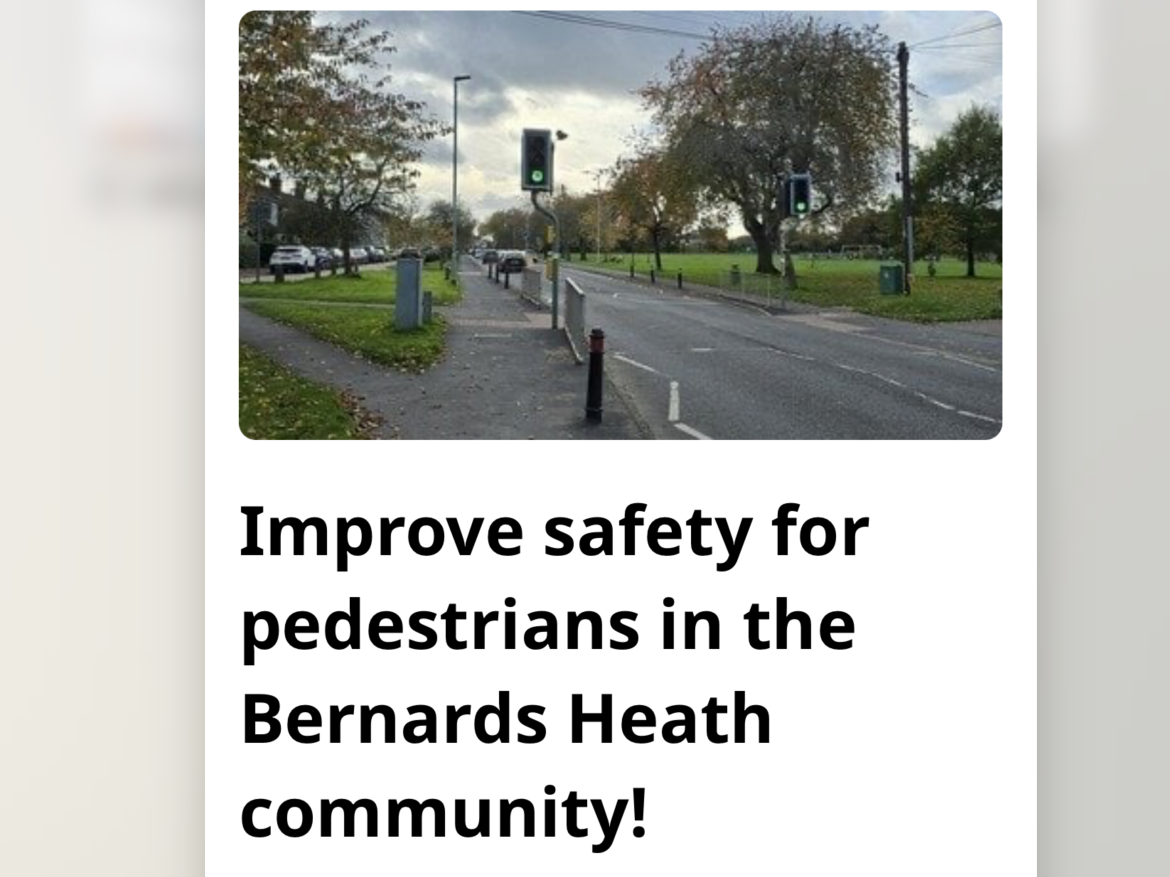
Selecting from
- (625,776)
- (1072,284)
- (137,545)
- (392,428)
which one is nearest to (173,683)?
(137,545)

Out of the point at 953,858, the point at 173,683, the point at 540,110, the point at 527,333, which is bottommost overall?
the point at 953,858

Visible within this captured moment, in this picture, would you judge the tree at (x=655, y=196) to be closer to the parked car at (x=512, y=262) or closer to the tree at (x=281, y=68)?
the parked car at (x=512, y=262)

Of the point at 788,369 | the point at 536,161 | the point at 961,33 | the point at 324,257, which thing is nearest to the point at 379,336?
the point at 324,257

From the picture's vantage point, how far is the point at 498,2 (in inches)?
120

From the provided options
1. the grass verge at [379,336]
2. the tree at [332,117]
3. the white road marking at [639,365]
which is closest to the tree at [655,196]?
the white road marking at [639,365]

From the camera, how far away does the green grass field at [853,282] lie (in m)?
3.13

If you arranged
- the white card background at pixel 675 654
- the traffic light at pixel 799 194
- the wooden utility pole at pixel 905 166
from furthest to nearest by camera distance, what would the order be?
the traffic light at pixel 799 194 → the wooden utility pole at pixel 905 166 → the white card background at pixel 675 654

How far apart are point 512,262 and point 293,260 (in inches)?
25.4

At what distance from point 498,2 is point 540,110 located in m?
0.32

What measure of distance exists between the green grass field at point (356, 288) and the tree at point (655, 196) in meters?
0.60

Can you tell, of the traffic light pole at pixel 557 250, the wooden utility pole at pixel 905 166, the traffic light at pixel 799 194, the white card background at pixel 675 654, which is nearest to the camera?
the white card background at pixel 675 654

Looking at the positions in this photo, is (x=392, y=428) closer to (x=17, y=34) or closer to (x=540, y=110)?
(x=540, y=110)

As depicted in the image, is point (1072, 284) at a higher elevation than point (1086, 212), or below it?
below

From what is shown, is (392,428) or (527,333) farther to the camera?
(527,333)
